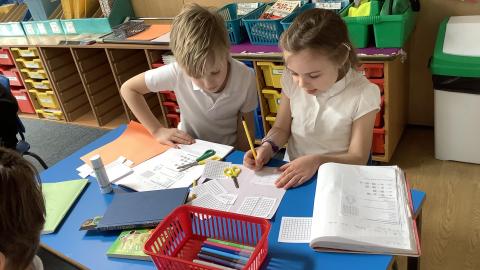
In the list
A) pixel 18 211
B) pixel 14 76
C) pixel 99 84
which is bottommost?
pixel 99 84

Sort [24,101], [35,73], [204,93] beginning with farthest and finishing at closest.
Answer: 1. [24,101]
2. [35,73]
3. [204,93]

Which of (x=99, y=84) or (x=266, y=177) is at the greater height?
(x=266, y=177)

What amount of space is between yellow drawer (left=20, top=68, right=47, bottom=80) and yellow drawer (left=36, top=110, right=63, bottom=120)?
31cm

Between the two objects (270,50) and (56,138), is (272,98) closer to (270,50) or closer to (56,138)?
(270,50)

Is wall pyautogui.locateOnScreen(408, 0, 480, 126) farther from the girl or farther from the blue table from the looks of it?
the blue table

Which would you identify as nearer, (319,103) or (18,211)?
(18,211)

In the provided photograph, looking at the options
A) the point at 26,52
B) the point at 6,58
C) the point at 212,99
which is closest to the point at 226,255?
the point at 212,99

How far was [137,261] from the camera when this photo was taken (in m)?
0.97

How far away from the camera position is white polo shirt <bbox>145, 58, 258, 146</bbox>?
5.21ft

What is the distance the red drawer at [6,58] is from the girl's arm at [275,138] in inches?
116

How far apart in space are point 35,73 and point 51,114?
0.39m

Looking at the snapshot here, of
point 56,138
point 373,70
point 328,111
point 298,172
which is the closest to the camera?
point 298,172

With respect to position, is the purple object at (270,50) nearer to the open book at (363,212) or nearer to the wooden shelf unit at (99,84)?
the open book at (363,212)

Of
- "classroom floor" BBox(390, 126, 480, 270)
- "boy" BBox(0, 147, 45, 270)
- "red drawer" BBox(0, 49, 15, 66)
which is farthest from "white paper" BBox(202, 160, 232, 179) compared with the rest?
"red drawer" BBox(0, 49, 15, 66)
